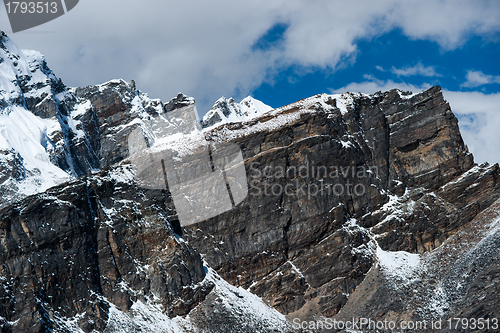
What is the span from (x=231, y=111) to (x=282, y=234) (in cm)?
11489

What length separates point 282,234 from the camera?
68.8 m

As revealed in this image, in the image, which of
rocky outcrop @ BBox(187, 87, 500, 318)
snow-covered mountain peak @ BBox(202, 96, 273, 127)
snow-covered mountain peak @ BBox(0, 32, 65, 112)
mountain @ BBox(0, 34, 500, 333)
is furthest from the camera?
snow-covered mountain peak @ BBox(202, 96, 273, 127)

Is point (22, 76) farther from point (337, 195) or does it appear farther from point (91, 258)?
point (337, 195)

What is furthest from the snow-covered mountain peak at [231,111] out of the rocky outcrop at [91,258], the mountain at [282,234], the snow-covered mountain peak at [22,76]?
the rocky outcrop at [91,258]

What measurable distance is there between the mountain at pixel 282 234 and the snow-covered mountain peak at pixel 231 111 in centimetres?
8884

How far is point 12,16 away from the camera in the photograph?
71125 mm

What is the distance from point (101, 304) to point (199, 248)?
1649 cm

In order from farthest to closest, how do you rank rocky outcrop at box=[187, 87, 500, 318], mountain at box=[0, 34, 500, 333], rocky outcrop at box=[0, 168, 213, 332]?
1. rocky outcrop at box=[187, 87, 500, 318]
2. mountain at box=[0, 34, 500, 333]
3. rocky outcrop at box=[0, 168, 213, 332]

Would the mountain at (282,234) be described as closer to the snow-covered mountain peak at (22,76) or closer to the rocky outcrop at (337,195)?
the rocky outcrop at (337,195)

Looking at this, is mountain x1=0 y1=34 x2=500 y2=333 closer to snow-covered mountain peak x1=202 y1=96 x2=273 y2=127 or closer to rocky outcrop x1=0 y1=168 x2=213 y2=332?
rocky outcrop x1=0 y1=168 x2=213 y2=332

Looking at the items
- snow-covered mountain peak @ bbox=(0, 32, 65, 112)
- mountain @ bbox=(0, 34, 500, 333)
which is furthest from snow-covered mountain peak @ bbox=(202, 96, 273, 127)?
mountain @ bbox=(0, 34, 500, 333)

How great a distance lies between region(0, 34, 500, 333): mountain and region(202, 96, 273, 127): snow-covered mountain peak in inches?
3498

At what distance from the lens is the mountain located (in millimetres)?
56688

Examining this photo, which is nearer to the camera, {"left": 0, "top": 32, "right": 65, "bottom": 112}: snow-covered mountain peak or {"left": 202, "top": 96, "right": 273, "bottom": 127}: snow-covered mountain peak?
{"left": 0, "top": 32, "right": 65, "bottom": 112}: snow-covered mountain peak
